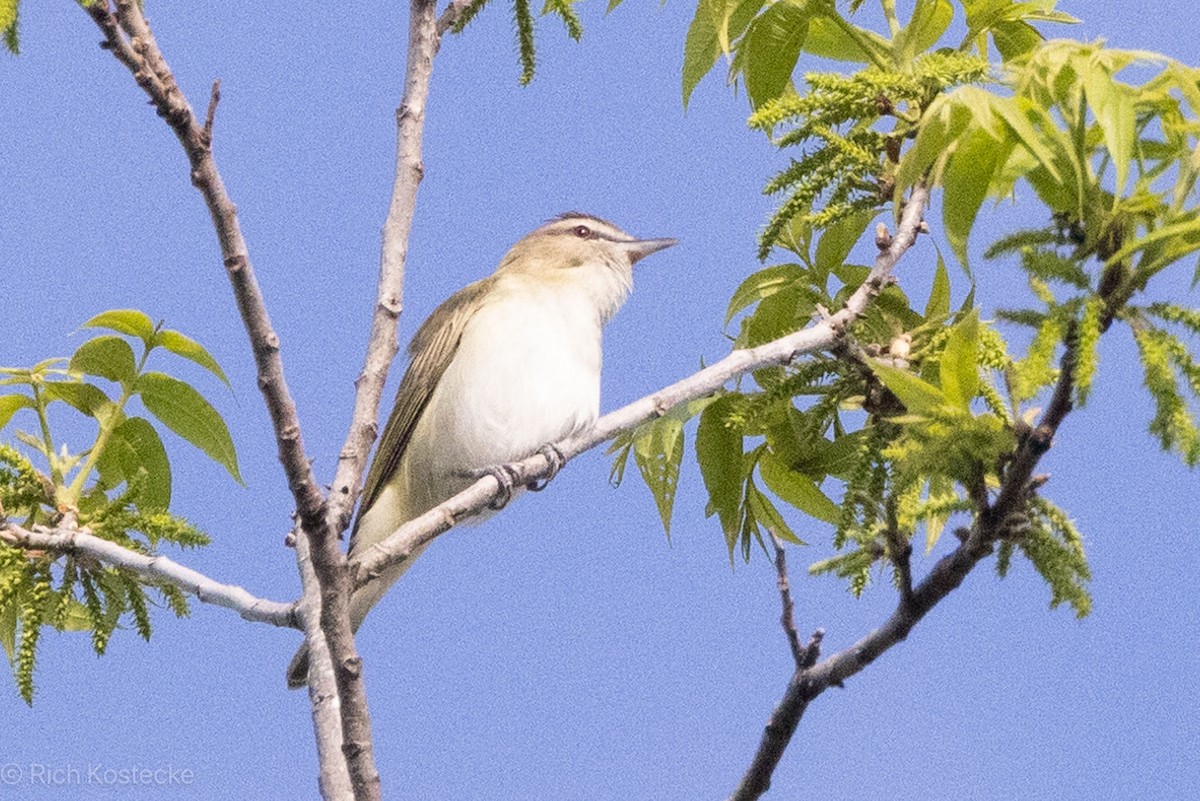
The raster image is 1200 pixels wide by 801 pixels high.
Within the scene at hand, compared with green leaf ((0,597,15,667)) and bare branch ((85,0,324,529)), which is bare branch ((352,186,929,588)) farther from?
green leaf ((0,597,15,667))

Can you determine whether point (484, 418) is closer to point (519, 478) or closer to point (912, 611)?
point (519, 478)

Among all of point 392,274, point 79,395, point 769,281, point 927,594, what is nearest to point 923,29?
point 769,281

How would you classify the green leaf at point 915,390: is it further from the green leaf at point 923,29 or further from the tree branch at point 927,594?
the green leaf at point 923,29

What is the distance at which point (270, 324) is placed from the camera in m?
3.08

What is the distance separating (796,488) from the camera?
4.10 metres

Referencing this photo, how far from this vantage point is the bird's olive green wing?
5.69 metres

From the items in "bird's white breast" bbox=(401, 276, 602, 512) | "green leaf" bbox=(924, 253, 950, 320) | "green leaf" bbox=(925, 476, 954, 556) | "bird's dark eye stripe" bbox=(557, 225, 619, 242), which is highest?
"bird's dark eye stripe" bbox=(557, 225, 619, 242)

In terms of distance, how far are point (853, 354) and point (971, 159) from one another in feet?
2.58

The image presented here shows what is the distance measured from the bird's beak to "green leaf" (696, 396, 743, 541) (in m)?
2.40

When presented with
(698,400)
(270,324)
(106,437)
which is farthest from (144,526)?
(698,400)

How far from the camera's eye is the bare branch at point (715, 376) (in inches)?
140

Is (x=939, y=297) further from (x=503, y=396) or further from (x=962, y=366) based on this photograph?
(x=503, y=396)

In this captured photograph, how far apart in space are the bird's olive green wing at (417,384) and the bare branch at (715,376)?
1.88m

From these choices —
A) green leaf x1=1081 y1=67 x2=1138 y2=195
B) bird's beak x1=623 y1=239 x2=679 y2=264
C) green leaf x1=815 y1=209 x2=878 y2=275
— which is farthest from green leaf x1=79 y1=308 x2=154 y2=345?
bird's beak x1=623 y1=239 x2=679 y2=264
